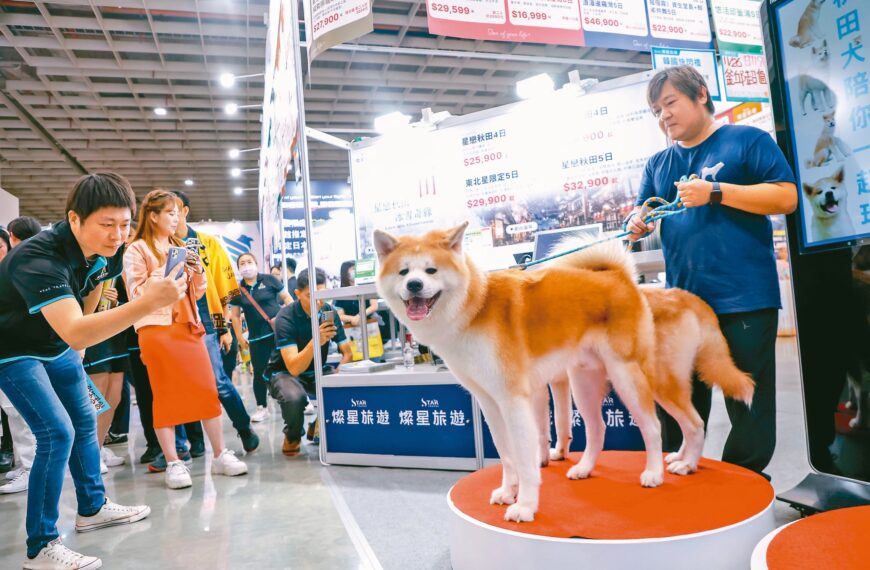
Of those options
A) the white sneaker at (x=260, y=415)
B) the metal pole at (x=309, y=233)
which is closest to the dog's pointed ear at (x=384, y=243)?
the metal pole at (x=309, y=233)

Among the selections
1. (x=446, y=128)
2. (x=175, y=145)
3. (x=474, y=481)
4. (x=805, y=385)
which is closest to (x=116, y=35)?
(x=175, y=145)

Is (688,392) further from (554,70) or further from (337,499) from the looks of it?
(554,70)

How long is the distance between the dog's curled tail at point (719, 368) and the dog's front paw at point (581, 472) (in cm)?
53

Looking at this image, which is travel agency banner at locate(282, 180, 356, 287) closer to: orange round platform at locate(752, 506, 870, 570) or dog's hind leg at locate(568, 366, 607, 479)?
dog's hind leg at locate(568, 366, 607, 479)

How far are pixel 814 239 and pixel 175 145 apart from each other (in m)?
15.9

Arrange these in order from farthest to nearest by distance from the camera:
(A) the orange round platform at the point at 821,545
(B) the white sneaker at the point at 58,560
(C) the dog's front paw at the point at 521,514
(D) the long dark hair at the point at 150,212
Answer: (D) the long dark hair at the point at 150,212
(B) the white sneaker at the point at 58,560
(C) the dog's front paw at the point at 521,514
(A) the orange round platform at the point at 821,545

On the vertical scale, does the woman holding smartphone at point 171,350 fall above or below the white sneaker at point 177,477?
above

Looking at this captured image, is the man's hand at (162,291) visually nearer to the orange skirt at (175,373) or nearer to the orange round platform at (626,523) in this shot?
the orange round platform at (626,523)

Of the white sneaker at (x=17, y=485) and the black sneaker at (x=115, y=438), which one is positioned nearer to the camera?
the white sneaker at (x=17, y=485)

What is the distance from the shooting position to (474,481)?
216 cm

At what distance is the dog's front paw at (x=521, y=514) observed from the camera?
1689 millimetres

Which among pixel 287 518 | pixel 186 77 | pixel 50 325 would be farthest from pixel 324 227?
pixel 50 325

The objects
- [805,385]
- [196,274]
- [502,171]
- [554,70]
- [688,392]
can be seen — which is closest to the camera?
[688,392]

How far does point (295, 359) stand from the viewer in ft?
13.9
